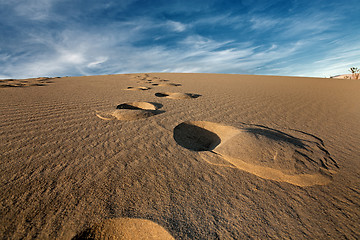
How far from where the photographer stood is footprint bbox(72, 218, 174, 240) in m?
0.81

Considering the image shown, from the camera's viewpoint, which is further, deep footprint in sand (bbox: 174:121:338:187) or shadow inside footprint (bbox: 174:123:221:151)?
shadow inside footprint (bbox: 174:123:221:151)

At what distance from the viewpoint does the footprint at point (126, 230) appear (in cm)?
81

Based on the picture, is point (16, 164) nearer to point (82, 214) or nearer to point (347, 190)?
point (82, 214)

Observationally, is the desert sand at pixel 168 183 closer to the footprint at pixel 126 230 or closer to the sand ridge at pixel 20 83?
the footprint at pixel 126 230

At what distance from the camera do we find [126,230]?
0.83m

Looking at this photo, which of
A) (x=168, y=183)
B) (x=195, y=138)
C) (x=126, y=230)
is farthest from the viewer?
(x=195, y=138)

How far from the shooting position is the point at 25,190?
1.00 meters

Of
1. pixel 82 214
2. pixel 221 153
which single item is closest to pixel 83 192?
pixel 82 214

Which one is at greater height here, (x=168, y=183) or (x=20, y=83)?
(x=20, y=83)

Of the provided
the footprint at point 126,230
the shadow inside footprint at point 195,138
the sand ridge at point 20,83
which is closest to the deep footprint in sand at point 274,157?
the shadow inside footprint at point 195,138

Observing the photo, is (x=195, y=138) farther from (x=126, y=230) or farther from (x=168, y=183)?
(x=126, y=230)

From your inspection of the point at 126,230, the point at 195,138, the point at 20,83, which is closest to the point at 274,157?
the point at 195,138

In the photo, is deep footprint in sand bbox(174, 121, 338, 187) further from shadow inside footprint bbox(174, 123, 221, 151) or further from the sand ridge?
the sand ridge

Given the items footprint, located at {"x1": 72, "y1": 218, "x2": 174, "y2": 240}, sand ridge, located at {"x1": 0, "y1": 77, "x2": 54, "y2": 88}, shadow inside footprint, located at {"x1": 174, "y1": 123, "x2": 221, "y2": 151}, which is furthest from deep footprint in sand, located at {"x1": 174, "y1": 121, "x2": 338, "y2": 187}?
sand ridge, located at {"x1": 0, "y1": 77, "x2": 54, "y2": 88}
